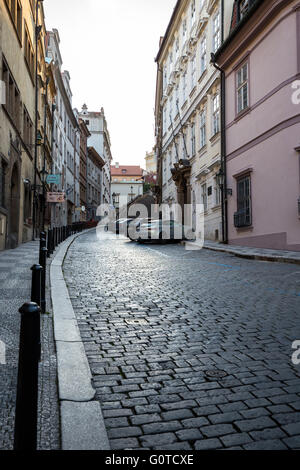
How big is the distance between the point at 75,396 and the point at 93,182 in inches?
2847

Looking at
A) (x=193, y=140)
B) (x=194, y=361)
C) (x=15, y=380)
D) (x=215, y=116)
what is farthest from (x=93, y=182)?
(x=15, y=380)

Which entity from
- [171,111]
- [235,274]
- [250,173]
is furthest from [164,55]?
[235,274]

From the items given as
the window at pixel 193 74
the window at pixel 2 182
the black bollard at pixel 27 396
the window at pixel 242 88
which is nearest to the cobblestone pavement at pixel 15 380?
the black bollard at pixel 27 396

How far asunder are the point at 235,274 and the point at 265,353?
5608 mm

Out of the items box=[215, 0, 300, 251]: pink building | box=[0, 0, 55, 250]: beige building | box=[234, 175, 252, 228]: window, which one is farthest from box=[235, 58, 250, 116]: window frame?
box=[0, 0, 55, 250]: beige building

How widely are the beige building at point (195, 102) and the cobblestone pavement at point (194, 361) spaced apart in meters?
13.9

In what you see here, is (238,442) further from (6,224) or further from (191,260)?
(6,224)

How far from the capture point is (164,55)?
3816 cm

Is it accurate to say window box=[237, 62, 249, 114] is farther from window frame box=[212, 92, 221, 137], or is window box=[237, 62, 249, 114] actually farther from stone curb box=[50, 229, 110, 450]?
stone curb box=[50, 229, 110, 450]

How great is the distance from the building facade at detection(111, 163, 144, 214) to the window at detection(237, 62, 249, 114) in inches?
3954

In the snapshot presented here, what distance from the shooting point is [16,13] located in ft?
55.0

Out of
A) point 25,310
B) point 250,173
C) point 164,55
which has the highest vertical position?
point 164,55

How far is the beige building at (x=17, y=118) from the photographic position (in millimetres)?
14484

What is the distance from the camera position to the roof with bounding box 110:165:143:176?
416 ft
